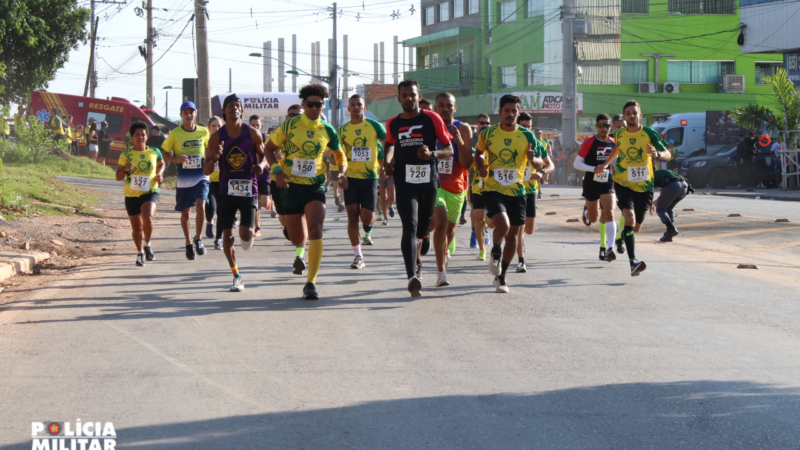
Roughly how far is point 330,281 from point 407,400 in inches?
190

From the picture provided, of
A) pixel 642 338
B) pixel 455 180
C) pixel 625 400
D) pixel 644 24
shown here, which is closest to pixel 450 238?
pixel 455 180

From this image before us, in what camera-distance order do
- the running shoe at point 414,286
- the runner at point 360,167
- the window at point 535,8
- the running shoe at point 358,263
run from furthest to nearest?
the window at point 535,8 < the running shoe at point 358,263 < the runner at point 360,167 < the running shoe at point 414,286

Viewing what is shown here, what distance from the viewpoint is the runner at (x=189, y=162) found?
453 inches

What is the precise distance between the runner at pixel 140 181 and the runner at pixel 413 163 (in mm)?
3895

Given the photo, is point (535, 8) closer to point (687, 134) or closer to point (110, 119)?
point (687, 134)

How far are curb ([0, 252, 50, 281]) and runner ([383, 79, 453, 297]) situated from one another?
4.69m

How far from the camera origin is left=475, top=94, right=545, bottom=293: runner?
8672 millimetres

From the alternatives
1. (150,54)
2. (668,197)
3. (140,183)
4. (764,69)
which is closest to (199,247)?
(140,183)

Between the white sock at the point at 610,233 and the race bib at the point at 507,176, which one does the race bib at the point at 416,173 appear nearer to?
the race bib at the point at 507,176

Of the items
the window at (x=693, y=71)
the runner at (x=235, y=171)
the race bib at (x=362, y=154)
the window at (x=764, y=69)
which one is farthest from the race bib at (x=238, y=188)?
the window at (x=764, y=69)

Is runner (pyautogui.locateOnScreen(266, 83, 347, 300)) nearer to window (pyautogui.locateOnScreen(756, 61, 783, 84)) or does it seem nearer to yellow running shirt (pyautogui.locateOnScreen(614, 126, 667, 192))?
yellow running shirt (pyautogui.locateOnScreen(614, 126, 667, 192))

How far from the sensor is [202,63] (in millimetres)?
22750

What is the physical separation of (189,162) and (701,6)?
4760cm

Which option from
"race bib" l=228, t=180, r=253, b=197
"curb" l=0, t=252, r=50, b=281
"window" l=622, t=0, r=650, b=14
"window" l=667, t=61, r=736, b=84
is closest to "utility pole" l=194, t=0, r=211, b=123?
"curb" l=0, t=252, r=50, b=281
